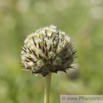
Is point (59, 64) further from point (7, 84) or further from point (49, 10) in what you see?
point (49, 10)

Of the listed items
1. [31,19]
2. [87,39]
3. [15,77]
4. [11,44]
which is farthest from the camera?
[31,19]

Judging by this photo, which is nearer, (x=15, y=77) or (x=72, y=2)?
(x=15, y=77)

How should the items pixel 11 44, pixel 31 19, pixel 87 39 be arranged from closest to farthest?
1. pixel 11 44
2. pixel 87 39
3. pixel 31 19

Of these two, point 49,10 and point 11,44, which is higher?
point 49,10

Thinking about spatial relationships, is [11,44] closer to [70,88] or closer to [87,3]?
[70,88]

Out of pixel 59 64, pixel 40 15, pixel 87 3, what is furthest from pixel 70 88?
pixel 87 3

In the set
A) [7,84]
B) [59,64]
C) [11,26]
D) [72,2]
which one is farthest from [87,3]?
[59,64]

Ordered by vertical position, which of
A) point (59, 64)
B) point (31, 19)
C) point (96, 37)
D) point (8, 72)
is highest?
point (31, 19)
